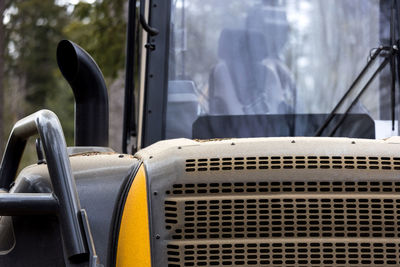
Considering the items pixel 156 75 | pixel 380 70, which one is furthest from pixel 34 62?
pixel 380 70

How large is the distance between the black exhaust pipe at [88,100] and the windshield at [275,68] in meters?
0.56

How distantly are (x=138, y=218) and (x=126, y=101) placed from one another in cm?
196

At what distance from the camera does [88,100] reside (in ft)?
13.6

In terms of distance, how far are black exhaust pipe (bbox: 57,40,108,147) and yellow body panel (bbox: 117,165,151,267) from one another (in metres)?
1.22

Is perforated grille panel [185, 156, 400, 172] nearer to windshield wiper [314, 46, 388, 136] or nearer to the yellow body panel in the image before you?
the yellow body panel

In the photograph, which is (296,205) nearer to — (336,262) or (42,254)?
(336,262)

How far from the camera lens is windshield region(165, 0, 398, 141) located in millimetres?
4512

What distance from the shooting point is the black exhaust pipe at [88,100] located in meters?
4.11

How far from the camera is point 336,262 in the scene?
2746 millimetres

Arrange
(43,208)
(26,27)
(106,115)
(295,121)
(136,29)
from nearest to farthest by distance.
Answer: (43,208), (106,115), (295,121), (136,29), (26,27)

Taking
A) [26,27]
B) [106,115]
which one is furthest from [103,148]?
[26,27]

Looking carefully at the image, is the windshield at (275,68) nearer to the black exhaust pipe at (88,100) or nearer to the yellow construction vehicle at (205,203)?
the black exhaust pipe at (88,100)

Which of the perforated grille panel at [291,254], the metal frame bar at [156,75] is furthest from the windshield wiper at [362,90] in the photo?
the perforated grille panel at [291,254]

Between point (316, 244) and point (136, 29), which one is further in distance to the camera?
point (136, 29)
